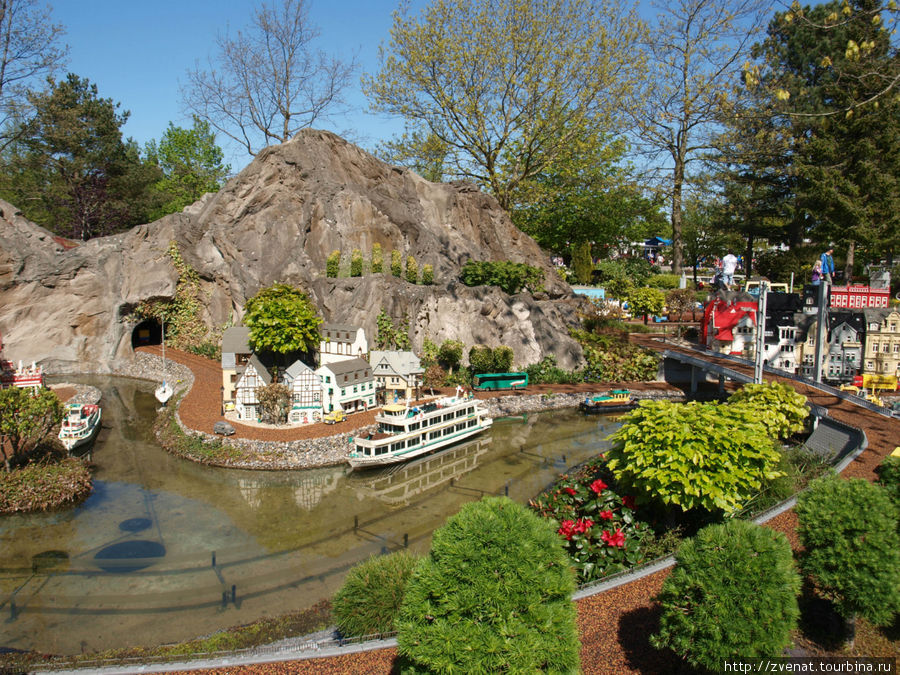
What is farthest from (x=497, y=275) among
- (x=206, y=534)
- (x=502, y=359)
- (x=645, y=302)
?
(x=206, y=534)

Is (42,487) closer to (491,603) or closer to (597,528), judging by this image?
(597,528)

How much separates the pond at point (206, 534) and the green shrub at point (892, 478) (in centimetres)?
1097

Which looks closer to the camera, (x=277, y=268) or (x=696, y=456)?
(x=696, y=456)

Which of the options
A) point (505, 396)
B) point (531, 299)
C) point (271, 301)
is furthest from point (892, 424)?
point (271, 301)

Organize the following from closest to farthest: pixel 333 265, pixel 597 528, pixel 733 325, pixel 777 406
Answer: pixel 597 528
pixel 777 406
pixel 733 325
pixel 333 265

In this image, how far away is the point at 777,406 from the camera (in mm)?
17344

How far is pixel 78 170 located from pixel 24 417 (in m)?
37.1

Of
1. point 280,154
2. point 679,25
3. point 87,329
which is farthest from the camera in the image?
point 679,25

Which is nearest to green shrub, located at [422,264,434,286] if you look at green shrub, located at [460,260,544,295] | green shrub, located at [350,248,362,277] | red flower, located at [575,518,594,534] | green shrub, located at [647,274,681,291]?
green shrub, located at [460,260,544,295]

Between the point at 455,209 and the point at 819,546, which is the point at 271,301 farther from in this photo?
the point at 819,546

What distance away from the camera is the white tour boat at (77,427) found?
21.8 metres

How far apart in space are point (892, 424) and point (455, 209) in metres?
30.2

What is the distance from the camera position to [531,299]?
3472 cm

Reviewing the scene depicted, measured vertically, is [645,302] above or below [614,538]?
above
